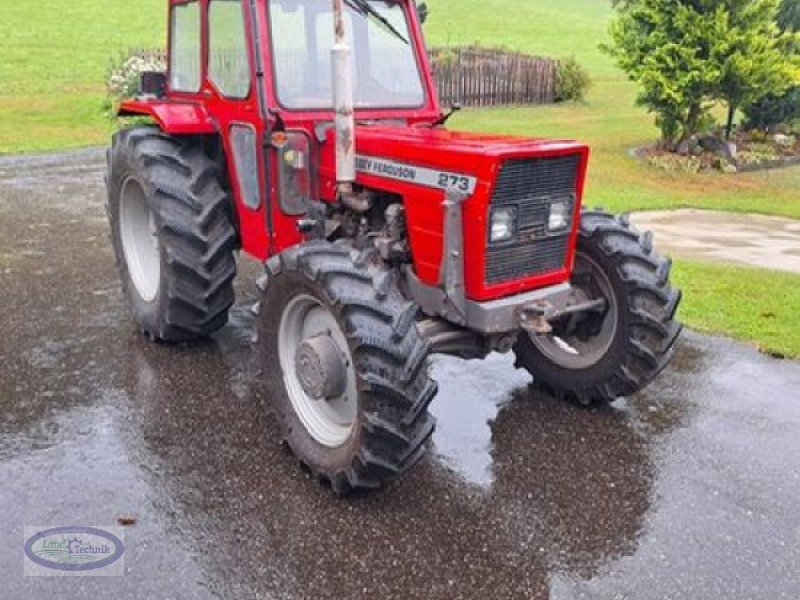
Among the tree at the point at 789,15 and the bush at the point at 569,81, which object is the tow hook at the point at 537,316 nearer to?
the tree at the point at 789,15

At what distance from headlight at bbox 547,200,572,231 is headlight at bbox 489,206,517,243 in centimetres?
27

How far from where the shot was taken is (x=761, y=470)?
4156 millimetres

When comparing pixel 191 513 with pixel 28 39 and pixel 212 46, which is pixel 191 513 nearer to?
pixel 212 46

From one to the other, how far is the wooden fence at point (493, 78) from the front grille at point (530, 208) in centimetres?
1631


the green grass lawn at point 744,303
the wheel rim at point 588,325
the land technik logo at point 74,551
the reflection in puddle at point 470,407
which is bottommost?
the green grass lawn at point 744,303

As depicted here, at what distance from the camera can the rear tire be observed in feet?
16.6

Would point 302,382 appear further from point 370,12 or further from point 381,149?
point 370,12

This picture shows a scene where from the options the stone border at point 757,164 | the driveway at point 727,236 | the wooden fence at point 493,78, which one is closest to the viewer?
the driveway at point 727,236

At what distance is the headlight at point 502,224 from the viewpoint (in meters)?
3.87

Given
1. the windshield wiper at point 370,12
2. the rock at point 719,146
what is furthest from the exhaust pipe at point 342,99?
the rock at point 719,146

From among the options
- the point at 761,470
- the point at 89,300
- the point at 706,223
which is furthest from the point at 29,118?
the point at 761,470

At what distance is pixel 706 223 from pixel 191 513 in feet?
26.7

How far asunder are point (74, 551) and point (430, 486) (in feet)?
5.18

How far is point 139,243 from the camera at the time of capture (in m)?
6.05
